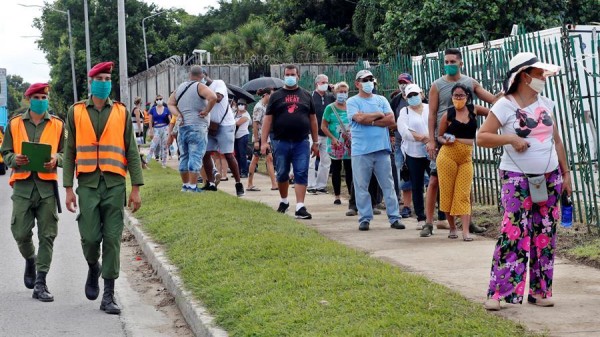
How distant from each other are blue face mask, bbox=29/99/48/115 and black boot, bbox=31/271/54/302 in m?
1.44

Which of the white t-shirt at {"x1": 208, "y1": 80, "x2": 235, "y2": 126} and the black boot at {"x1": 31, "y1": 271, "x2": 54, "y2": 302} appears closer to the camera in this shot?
the black boot at {"x1": 31, "y1": 271, "x2": 54, "y2": 302}

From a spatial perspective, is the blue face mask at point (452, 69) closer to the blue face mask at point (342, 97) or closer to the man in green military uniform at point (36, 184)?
the blue face mask at point (342, 97)

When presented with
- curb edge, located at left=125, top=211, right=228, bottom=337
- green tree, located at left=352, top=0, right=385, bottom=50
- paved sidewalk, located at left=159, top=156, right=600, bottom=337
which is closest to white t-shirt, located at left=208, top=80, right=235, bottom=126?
paved sidewalk, located at left=159, top=156, right=600, bottom=337

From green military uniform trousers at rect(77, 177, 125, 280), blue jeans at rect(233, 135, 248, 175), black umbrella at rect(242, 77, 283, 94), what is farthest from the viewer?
black umbrella at rect(242, 77, 283, 94)

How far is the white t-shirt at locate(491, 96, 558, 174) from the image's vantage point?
7.47 m

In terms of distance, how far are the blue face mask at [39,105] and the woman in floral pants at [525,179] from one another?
13.3 feet

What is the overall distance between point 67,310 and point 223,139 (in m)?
7.83

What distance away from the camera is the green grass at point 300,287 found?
6.64 metres

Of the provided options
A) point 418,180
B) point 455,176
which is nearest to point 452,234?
point 455,176

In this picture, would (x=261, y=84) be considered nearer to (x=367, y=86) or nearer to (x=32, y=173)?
(x=367, y=86)

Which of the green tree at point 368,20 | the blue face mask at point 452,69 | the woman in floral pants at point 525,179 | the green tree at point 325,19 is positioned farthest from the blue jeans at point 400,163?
the green tree at point 325,19

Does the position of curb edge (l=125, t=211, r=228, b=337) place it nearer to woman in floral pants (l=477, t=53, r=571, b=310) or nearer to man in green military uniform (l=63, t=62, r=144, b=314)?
man in green military uniform (l=63, t=62, r=144, b=314)

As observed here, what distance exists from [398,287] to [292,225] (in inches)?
172

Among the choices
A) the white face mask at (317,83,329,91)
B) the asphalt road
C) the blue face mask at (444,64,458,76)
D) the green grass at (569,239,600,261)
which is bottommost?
the asphalt road
